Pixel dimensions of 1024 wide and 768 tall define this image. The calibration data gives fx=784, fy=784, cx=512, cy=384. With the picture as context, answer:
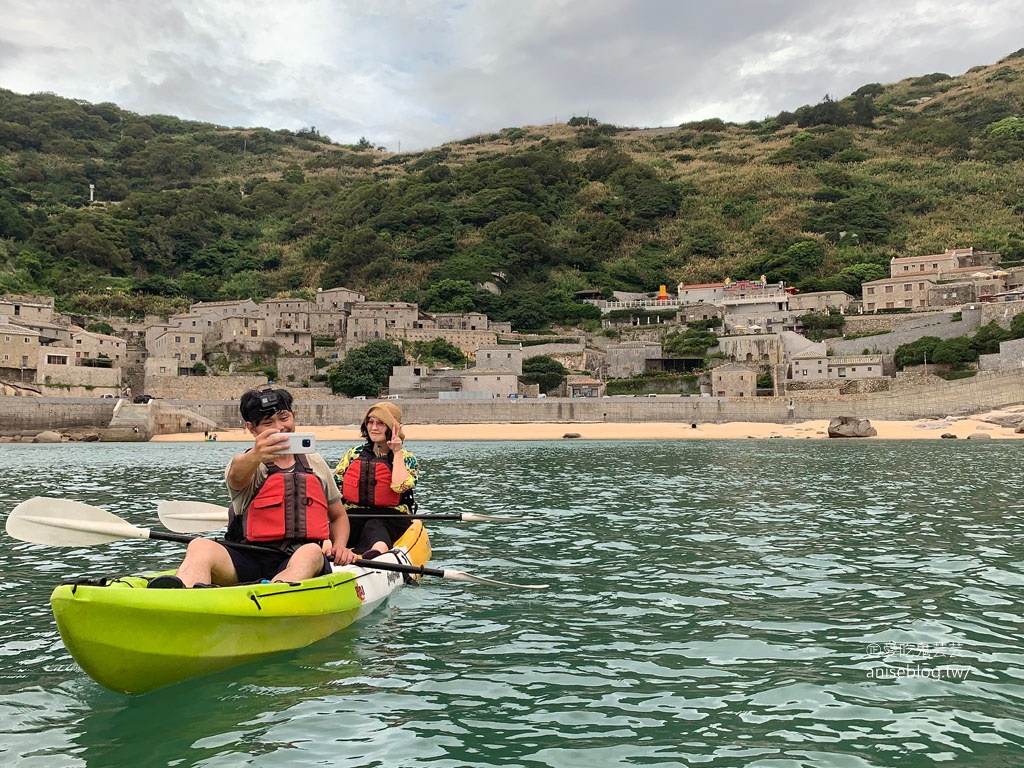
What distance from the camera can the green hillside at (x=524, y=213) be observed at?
9000 centimetres

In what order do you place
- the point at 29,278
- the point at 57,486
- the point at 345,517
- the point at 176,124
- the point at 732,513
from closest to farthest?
1. the point at 345,517
2. the point at 732,513
3. the point at 57,486
4. the point at 29,278
5. the point at 176,124

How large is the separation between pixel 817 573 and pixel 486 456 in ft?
78.7

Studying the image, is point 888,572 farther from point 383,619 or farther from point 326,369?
point 326,369

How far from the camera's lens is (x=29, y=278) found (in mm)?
82188

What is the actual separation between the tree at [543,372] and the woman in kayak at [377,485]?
5310 cm

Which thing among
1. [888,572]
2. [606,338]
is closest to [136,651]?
[888,572]

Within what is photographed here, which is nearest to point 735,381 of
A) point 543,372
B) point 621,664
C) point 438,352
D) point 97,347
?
point 543,372

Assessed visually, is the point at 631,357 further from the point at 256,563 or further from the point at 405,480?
the point at 256,563

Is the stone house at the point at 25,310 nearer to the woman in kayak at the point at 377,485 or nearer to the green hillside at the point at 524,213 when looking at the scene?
the green hillside at the point at 524,213

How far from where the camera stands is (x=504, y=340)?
243 feet

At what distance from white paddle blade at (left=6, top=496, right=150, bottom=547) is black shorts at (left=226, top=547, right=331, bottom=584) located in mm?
1031

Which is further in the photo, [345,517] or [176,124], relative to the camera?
[176,124]

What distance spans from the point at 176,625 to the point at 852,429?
135ft

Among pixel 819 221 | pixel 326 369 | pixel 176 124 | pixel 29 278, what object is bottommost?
pixel 326 369
